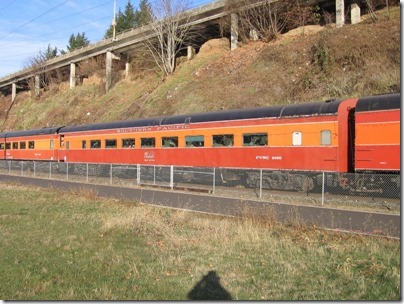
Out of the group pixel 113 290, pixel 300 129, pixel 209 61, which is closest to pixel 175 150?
pixel 300 129

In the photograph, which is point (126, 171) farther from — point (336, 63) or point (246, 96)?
point (336, 63)

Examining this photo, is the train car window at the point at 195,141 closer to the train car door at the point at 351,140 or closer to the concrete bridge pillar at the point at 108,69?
the train car door at the point at 351,140

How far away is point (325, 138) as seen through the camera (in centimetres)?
1844

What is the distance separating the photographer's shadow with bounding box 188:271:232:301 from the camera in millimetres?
6039

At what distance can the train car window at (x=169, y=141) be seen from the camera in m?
25.2

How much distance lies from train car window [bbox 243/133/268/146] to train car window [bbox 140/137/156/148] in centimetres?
738

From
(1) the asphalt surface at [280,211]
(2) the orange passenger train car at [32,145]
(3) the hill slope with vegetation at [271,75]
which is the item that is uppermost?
(3) the hill slope with vegetation at [271,75]

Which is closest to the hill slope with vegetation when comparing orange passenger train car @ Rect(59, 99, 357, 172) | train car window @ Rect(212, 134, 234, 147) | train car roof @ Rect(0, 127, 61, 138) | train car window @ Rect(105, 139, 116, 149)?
orange passenger train car @ Rect(59, 99, 357, 172)

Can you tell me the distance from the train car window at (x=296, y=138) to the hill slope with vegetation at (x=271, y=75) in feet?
28.6

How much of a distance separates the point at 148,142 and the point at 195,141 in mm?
4500

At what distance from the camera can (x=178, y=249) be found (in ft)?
29.1

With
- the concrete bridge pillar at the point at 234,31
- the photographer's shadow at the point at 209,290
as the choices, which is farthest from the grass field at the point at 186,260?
the concrete bridge pillar at the point at 234,31

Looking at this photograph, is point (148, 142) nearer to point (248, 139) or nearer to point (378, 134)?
point (248, 139)

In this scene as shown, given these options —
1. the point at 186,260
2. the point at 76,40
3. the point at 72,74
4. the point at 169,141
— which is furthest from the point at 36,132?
the point at 76,40
